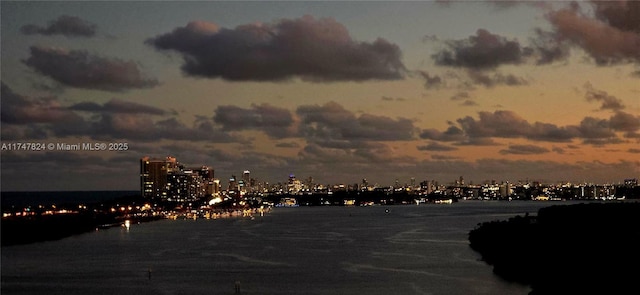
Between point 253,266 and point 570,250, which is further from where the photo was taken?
point 253,266

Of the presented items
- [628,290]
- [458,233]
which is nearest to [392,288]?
[628,290]

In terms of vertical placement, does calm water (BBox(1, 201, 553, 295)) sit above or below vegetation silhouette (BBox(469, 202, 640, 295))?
below

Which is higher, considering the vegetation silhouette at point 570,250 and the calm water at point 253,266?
the vegetation silhouette at point 570,250

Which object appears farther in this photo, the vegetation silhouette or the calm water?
the calm water

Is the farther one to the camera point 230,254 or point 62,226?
point 62,226

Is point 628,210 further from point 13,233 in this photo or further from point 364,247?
point 13,233

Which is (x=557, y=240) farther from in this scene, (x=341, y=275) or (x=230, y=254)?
(x=230, y=254)

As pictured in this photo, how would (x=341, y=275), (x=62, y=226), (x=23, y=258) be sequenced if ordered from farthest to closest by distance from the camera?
(x=62, y=226)
(x=23, y=258)
(x=341, y=275)

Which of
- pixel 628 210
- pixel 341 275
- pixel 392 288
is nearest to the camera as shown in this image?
pixel 392 288

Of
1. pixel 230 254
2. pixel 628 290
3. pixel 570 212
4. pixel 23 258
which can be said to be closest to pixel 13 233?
pixel 23 258

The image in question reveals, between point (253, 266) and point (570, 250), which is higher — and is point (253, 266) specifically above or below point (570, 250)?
below

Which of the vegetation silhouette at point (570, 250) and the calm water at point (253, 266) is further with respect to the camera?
the calm water at point (253, 266)
